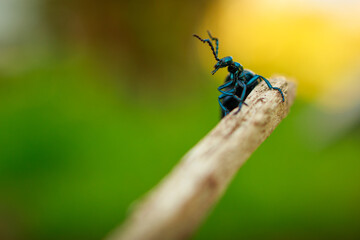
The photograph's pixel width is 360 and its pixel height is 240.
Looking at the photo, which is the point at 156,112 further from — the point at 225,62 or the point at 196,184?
the point at 196,184

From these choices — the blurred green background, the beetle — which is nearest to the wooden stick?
the beetle

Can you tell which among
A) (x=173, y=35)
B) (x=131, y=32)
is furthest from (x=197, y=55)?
(x=131, y=32)

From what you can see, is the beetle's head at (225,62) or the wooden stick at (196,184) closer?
the wooden stick at (196,184)

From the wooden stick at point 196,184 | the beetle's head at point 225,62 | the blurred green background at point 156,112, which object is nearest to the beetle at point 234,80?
the beetle's head at point 225,62

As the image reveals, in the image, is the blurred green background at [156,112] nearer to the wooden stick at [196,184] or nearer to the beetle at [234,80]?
the beetle at [234,80]

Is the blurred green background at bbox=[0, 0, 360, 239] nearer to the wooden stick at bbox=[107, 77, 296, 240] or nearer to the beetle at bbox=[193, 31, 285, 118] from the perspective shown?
the beetle at bbox=[193, 31, 285, 118]

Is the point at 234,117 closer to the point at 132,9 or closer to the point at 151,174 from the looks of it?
the point at 151,174
